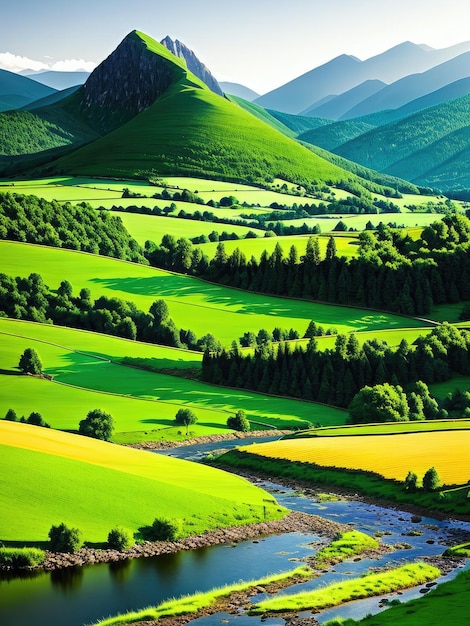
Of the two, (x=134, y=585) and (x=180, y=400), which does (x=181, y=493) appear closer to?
(x=134, y=585)

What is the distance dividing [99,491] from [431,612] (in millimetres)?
33271

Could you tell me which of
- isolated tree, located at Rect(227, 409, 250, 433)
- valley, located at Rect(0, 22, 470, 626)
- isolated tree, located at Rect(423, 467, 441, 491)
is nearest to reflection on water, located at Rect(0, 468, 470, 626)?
valley, located at Rect(0, 22, 470, 626)

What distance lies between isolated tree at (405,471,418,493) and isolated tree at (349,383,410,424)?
118ft

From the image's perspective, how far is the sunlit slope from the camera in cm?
7656

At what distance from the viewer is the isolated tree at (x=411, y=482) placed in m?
94.4

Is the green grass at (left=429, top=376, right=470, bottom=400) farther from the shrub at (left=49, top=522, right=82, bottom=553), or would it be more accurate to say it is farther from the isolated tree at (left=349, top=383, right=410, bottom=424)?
the shrub at (left=49, top=522, right=82, bottom=553)

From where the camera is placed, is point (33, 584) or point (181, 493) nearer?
point (33, 584)

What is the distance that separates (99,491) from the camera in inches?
3248

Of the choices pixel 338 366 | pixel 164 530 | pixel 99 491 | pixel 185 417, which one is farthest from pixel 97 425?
pixel 338 366

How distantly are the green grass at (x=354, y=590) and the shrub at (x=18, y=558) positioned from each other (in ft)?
53.2

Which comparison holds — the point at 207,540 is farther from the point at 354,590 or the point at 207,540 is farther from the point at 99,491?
the point at 354,590

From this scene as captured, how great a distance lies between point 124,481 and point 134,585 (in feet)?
67.2

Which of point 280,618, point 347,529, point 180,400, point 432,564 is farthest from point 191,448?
point 280,618

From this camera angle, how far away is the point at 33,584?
65.1 meters
